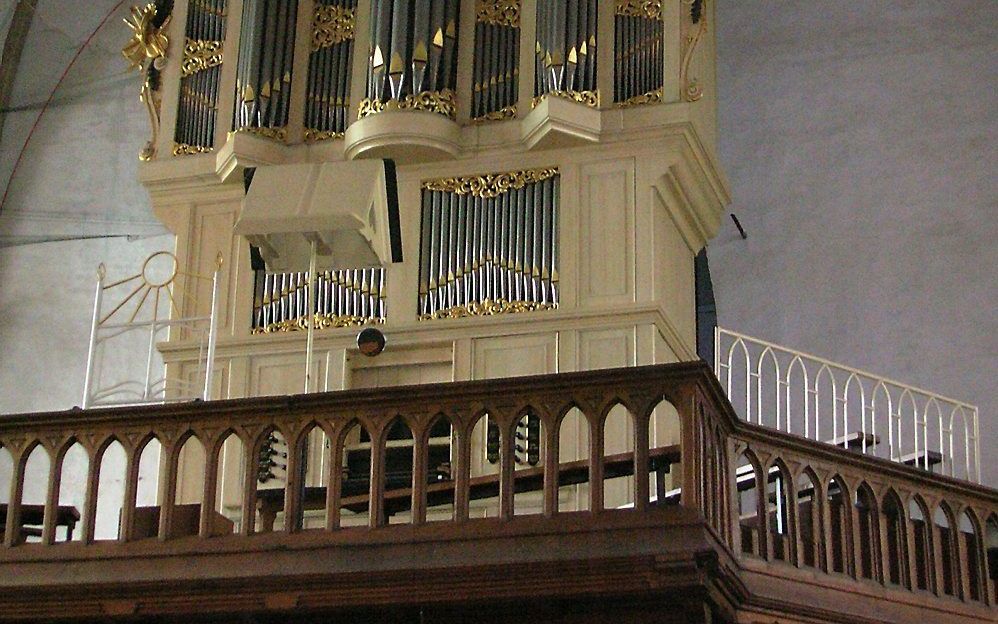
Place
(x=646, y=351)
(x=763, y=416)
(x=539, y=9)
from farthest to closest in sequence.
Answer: (x=763, y=416)
(x=539, y=9)
(x=646, y=351)

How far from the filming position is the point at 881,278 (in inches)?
546

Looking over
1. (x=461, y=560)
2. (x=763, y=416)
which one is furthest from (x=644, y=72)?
(x=461, y=560)

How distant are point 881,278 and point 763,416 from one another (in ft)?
4.35

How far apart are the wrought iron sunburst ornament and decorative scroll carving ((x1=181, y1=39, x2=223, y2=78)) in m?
0.18

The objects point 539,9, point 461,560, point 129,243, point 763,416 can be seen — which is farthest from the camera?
point 129,243

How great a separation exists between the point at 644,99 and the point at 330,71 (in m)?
2.29

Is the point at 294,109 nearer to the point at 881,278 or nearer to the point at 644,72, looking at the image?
the point at 644,72

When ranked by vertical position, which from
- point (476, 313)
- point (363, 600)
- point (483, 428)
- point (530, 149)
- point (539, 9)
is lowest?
point (363, 600)

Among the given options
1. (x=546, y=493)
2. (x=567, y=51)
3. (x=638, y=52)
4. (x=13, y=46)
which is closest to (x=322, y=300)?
(x=567, y=51)

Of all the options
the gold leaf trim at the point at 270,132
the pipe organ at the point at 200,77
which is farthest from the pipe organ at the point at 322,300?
the pipe organ at the point at 200,77

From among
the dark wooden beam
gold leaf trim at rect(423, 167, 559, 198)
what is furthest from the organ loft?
the dark wooden beam

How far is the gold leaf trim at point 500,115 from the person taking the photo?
1264 centimetres

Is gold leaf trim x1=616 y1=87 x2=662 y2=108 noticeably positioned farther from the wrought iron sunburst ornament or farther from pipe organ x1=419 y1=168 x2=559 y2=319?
the wrought iron sunburst ornament

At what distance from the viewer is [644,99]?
1241 cm
